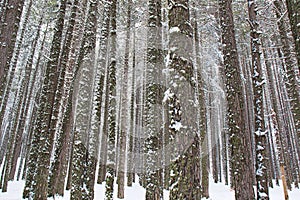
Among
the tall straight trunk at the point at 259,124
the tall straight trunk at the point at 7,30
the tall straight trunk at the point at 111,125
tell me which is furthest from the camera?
the tall straight trunk at the point at 111,125

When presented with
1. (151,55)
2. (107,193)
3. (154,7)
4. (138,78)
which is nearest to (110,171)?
(107,193)

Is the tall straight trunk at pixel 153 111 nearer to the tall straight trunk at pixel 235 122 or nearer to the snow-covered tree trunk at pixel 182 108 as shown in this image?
the tall straight trunk at pixel 235 122

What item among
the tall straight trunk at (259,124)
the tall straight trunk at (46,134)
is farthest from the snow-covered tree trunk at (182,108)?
the tall straight trunk at (46,134)

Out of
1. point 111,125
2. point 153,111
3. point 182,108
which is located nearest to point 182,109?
point 182,108

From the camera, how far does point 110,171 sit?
770 centimetres

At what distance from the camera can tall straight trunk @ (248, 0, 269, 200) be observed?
627 cm

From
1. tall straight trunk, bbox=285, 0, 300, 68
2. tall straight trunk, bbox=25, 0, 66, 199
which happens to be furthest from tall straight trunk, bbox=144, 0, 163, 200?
tall straight trunk, bbox=285, 0, 300, 68

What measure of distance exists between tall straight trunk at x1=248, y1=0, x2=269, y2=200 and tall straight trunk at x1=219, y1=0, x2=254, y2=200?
0.26 meters

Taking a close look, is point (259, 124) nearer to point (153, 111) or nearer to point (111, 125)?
point (153, 111)

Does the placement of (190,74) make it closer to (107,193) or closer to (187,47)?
(187,47)

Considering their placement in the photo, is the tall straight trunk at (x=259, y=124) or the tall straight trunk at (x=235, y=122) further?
the tall straight trunk at (x=259, y=124)

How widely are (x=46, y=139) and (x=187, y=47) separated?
4.97 m

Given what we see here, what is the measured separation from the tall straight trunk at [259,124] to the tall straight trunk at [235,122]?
0.26 metres

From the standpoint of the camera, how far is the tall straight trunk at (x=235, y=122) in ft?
20.2
